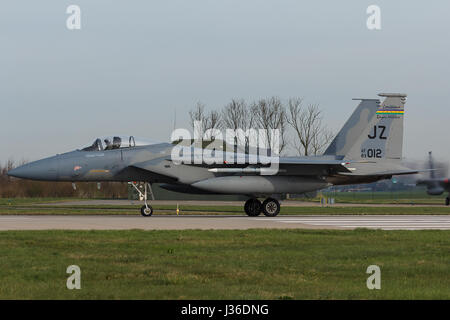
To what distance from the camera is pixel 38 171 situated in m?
21.7

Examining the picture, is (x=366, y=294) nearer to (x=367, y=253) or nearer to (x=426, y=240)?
(x=367, y=253)

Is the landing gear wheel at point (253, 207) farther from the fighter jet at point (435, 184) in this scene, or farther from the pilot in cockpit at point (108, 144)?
the fighter jet at point (435, 184)

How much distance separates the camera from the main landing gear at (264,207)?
2338cm

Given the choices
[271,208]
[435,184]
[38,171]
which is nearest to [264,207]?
[271,208]

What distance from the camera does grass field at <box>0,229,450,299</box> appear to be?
23.2ft

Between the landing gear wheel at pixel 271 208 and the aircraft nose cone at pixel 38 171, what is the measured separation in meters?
7.96

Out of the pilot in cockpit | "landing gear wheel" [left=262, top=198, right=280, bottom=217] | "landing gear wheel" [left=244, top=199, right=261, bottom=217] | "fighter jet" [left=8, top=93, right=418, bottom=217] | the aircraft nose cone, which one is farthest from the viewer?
"landing gear wheel" [left=244, top=199, right=261, bottom=217]

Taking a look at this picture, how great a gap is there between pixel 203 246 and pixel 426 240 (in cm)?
514

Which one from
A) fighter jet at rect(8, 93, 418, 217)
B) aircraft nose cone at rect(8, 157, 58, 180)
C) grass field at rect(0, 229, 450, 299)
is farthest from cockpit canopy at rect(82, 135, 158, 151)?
grass field at rect(0, 229, 450, 299)

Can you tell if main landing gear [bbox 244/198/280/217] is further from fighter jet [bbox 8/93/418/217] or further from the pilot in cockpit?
the pilot in cockpit

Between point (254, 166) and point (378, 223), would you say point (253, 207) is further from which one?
point (378, 223)

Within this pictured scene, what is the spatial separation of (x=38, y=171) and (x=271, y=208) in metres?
8.82

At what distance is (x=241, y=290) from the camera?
23.5 ft
